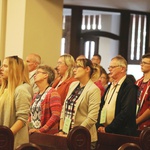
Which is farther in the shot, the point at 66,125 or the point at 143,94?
the point at 143,94

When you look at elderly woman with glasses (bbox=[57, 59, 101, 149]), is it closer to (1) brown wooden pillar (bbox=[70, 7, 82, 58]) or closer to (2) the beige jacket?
(2) the beige jacket

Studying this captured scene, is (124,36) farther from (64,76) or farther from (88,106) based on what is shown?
(88,106)

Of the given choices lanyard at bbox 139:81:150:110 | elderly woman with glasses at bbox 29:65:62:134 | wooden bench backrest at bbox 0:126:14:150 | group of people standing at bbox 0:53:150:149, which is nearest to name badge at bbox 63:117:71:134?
group of people standing at bbox 0:53:150:149

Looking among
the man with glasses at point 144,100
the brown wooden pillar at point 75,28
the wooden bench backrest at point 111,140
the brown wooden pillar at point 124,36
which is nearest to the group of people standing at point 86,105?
the wooden bench backrest at point 111,140

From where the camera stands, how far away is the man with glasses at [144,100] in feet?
16.8

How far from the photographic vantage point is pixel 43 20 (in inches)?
285

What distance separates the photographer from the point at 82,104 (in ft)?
14.5

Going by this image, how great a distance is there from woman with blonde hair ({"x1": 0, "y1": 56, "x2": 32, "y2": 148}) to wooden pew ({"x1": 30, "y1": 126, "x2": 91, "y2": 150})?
0.39 metres

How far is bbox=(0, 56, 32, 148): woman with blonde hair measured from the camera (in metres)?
3.74

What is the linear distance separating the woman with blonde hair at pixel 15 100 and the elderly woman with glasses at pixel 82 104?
70cm

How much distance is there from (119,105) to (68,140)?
168 centimetres

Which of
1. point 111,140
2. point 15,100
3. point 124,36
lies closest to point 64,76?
point 111,140

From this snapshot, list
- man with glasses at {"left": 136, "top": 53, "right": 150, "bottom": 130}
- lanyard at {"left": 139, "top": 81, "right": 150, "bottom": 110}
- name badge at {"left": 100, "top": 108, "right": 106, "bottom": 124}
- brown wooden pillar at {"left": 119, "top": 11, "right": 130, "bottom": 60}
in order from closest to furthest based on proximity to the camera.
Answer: name badge at {"left": 100, "top": 108, "right": 106, "bottom": 124} < man with glasses at {"left": 136, "top": 53, "right": 150, "bottom": 130} < lanyard at {"left": 139, "top": 81, "right": 150, "bottom": 110} < brown wooden pillar at {"left": 119, "top": 11, "right": 130, "bottom": 60}

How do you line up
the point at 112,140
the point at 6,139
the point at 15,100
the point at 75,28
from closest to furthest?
the point at 6,139 → the point at 15,100 → the point at 112,140 → the point at 75,28
